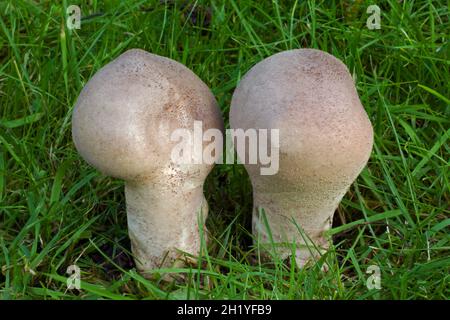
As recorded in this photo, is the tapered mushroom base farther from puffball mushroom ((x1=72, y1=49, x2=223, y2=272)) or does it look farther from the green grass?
puffball mushroom ((x1=72, y1=49, x2=223, y2=272))

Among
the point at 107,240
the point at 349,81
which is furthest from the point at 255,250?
the point at 349,81

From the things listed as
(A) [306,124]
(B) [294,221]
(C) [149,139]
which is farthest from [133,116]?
(B) [294,221]

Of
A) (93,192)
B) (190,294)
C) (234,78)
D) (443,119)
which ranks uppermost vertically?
(234,78)

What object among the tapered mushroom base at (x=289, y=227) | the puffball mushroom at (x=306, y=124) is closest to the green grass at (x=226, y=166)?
the tapered mushroom base at (x=289, y=227)

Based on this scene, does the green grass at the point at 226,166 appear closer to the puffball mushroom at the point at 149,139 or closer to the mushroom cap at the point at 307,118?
the puffball mushroom at the point at 149,139

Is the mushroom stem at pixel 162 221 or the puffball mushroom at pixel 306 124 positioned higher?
the puffball mushroom at pixel 306 124

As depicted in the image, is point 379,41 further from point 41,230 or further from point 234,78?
point 41,230

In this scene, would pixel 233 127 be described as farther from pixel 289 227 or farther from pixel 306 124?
pixel 289 227
